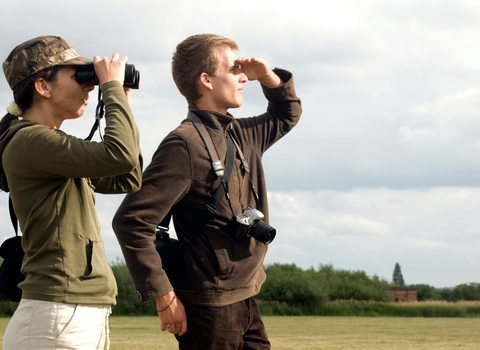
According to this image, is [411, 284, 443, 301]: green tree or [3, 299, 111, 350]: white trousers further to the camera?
[411, 284, 443, 301]: green tree

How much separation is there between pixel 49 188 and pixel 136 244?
70 centimetres

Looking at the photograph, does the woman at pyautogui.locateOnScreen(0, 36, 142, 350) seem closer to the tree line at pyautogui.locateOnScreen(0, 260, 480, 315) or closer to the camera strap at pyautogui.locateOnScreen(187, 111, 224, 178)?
the camera strap at pyautogui.locateOnScreen(187, 111, 224, 178)

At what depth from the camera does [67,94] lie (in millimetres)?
2258

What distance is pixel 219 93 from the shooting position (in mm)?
3156

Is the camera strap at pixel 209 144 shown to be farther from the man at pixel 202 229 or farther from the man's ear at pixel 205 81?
the man's ear at pixel 205 81

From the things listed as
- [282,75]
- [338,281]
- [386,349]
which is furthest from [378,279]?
[282,75]

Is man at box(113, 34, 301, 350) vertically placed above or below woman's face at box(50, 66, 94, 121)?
below

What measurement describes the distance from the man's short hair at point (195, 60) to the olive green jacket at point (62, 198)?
42.0 inches

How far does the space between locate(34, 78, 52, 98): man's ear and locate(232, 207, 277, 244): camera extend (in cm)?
113

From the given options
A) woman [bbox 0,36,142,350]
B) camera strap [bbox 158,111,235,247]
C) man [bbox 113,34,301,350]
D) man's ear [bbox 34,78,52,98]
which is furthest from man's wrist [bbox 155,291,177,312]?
man's ear [bbox 34,78,52,98]

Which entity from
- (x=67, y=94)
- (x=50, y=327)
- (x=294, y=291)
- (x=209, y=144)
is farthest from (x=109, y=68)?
(x=294, y=291)

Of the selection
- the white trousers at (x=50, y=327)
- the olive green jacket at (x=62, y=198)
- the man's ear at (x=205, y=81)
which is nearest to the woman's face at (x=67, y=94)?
the olive green jacket at (x=62, y=198)

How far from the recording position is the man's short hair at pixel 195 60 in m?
3.17

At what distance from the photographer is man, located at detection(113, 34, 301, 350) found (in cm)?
273
